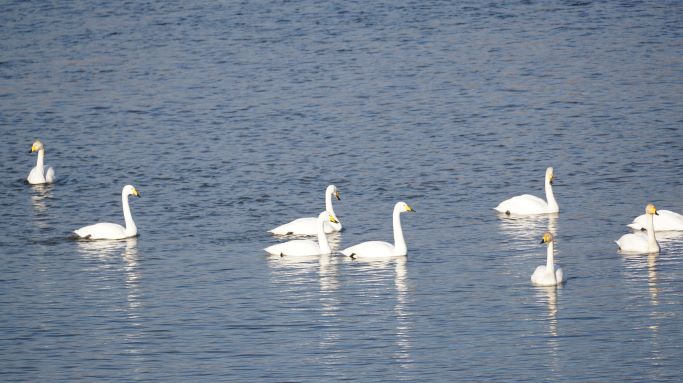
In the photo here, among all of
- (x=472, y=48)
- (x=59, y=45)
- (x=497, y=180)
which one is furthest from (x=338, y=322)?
(x=59, y=45)

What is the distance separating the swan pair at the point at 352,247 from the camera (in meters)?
22.3

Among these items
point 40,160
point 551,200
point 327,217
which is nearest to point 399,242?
point 327,217

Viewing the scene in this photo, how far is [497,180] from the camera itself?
28297 mm

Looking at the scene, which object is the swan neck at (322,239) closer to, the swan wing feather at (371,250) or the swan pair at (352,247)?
the swan pair at (352,247)

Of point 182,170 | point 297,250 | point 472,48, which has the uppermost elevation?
point 472,48

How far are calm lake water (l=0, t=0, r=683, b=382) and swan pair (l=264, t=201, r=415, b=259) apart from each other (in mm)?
268

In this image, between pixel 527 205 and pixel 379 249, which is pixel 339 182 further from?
pixel 379 249

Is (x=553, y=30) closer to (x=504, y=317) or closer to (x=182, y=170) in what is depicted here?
(x=182, y=170)

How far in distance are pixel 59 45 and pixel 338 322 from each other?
2802 centimetres

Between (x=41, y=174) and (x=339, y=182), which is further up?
(x=41, y=174)

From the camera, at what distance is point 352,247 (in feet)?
73.5

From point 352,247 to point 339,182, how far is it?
21.3 feet

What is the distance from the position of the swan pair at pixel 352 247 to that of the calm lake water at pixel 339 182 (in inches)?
10.5

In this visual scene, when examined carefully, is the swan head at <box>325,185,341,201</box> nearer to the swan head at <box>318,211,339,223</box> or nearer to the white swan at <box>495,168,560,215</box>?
the swan head at <box>318,211,339,223</box>
